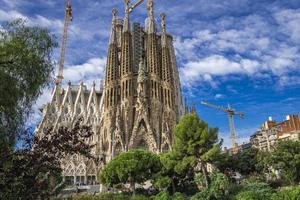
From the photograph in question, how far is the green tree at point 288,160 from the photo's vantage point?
82.9 feet

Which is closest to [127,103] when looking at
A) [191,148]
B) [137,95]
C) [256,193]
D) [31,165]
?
[137,95]

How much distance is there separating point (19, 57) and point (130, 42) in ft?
147

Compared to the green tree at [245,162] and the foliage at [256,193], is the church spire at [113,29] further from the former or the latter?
the foliage at [256,193]

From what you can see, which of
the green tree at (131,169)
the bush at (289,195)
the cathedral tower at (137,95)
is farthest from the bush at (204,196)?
the cathedral tower at (137,95)

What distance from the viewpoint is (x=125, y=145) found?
43.5m

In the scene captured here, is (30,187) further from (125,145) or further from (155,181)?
(125,145)

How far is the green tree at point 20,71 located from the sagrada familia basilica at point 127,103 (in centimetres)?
3073

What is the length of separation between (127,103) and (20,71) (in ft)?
121

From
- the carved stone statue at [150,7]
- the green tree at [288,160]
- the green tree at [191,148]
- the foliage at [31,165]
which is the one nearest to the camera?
the foliage at [31,165]

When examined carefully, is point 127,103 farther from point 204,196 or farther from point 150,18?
point 204,196

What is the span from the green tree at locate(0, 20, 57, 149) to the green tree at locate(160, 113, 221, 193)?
54.3 feet

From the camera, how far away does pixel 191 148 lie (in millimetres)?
24781

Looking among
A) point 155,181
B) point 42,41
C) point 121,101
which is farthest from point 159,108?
point 42,41

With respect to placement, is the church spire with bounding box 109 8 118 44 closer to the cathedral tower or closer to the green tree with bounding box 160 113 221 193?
the cathedral tower
